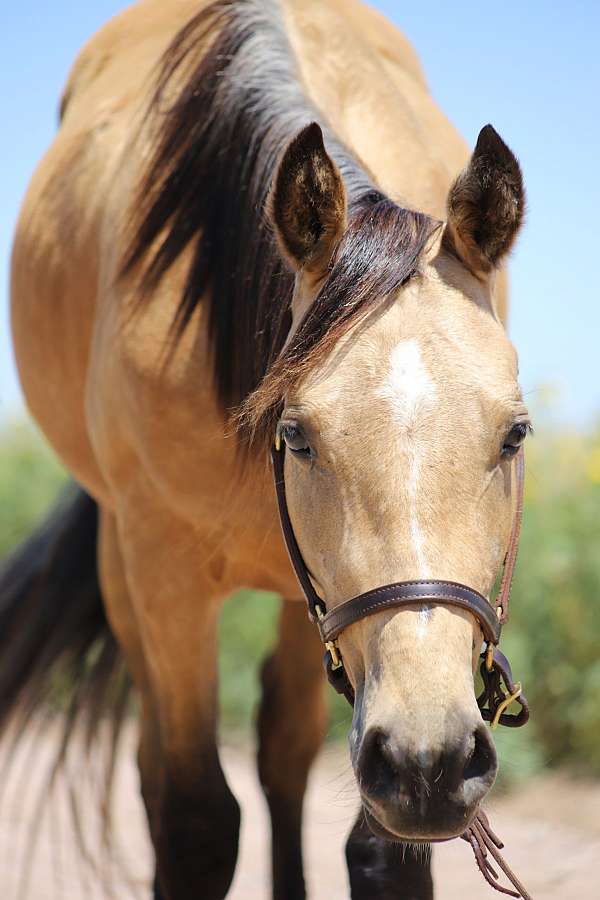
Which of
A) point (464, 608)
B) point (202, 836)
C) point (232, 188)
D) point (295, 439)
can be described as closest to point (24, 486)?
point (202, 836)

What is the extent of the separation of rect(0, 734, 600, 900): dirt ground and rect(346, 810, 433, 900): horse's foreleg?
3.87 feet

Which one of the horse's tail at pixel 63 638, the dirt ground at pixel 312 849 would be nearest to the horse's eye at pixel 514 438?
the dirt ground at pixel 312 849

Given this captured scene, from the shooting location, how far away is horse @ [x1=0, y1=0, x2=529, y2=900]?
2.00 meters

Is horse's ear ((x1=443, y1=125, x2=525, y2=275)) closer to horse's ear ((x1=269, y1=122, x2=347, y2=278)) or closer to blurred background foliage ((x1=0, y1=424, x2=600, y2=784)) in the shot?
horse's ear ((x1=269, y1=122, x2=347, y2=278))

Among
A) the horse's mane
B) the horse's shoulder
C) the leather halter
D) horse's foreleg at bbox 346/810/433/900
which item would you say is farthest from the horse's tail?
the leather halter

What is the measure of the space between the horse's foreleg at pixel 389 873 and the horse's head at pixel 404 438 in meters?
0.81

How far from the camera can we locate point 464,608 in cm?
197

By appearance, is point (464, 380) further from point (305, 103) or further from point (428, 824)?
point (305, 103)

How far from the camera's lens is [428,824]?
1.92m

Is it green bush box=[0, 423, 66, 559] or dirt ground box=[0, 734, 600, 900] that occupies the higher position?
green bush box=[0, 423, 66, 559]

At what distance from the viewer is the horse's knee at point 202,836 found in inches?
128

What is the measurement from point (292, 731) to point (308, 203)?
7.03 feet

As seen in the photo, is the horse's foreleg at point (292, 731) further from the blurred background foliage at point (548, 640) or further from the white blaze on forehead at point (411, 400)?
the white blaze on forehead at point (411, 400)

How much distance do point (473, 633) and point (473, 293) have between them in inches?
25.7
